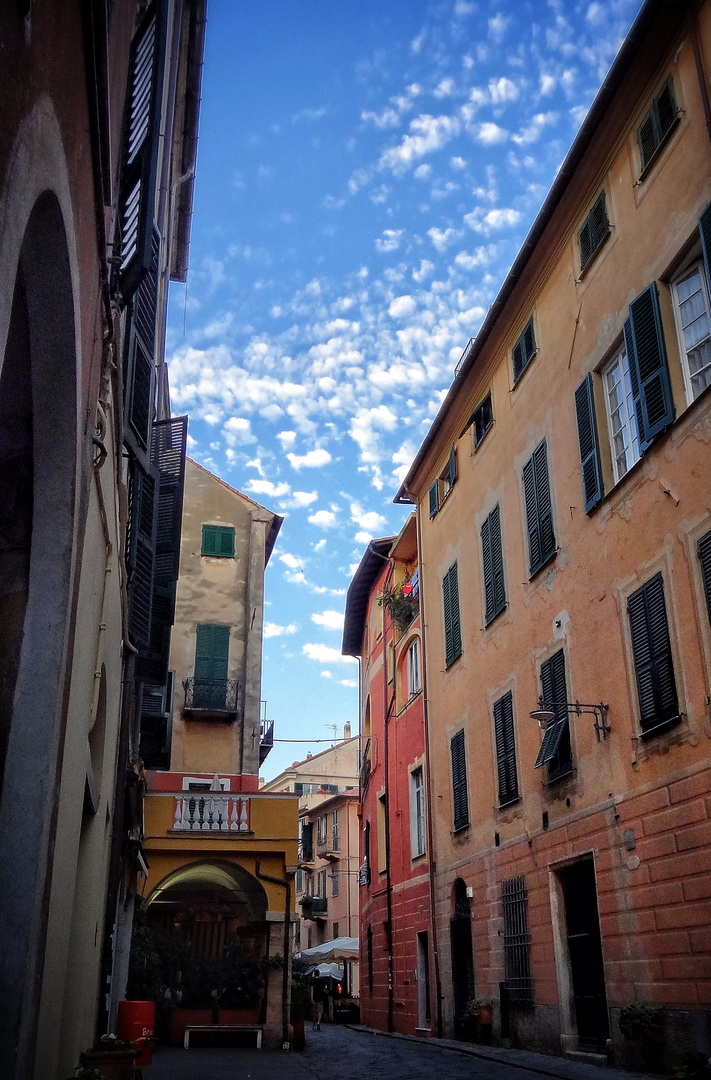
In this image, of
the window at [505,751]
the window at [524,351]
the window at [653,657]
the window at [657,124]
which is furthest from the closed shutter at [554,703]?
the window at [657,124]

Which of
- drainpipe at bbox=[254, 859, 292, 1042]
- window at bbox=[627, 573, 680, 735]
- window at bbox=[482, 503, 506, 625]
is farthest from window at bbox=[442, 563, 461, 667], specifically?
window at bbox=[627, 573, 680, 735]

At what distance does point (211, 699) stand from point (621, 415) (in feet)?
50.1

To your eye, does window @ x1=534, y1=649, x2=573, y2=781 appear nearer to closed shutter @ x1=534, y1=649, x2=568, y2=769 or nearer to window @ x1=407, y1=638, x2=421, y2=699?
closed shutter @ x1=534, y1=649, x2=568, y2=769

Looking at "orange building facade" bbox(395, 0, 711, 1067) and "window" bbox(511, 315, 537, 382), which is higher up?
"window" bbox(511, 315, 537, 382)

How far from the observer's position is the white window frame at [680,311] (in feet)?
32.9

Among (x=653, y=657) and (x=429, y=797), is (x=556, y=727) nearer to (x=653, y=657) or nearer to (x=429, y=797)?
(x=653, y=657)

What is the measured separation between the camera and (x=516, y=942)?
1351 centimetres

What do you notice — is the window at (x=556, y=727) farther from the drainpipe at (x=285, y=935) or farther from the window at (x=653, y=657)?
the drainpipe at (x=285, y=935)

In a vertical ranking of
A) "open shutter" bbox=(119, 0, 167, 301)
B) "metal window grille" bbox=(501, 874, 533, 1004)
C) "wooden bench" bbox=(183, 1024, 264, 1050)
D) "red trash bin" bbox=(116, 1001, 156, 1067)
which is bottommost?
"wooden bench" bbox=(183, 1024, 264, 1050)

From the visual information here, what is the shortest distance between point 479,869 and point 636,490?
7256mm

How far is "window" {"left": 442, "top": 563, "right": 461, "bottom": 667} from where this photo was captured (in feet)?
58.3

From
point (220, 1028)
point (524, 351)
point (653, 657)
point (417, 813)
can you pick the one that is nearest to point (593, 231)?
point (524, 351)

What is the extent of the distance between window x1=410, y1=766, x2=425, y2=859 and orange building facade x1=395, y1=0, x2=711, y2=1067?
2547mm

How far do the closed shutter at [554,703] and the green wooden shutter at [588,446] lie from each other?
84.5 inches
